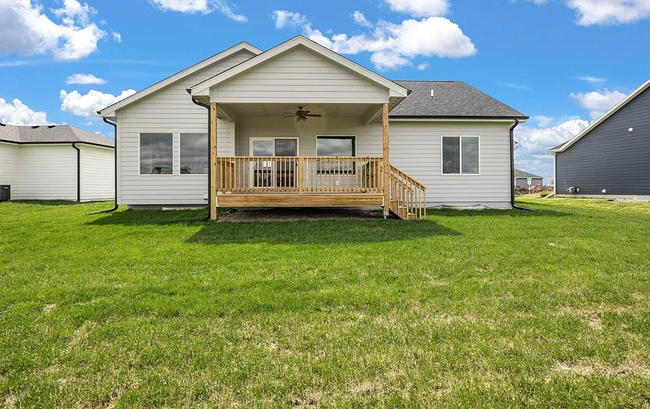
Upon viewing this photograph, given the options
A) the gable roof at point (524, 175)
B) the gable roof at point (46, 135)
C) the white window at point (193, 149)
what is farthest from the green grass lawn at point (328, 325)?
the gable roof at point (524, 175)

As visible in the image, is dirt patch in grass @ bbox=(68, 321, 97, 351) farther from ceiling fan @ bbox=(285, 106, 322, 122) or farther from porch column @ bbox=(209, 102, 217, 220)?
ceiling fan @ bbox=(285, 106, 322, 122)

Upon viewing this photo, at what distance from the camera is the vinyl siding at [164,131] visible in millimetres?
11602

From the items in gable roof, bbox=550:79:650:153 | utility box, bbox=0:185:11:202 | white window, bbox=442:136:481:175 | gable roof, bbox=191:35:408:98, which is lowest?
utility box, bbox=0:185:11:202

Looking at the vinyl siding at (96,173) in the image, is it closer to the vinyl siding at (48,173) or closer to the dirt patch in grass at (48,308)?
the vinyl siding at (48,173)

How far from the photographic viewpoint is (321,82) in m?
8.93

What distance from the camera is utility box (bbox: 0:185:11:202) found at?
17.6 metres

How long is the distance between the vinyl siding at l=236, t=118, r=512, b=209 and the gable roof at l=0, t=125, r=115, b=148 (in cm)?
1234

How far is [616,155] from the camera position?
2069cm

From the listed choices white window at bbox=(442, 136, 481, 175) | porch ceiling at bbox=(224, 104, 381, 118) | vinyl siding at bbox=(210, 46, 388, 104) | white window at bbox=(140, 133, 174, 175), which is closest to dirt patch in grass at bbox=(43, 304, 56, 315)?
vinyl siding at bbox=(210, 46, 388, 104)

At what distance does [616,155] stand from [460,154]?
14912 millimetres

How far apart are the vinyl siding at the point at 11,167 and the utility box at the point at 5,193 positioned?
0.16 metres

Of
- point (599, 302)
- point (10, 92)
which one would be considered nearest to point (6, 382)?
point (599, 302)

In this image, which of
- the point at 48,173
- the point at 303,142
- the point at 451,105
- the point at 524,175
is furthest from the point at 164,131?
the point at 524,175

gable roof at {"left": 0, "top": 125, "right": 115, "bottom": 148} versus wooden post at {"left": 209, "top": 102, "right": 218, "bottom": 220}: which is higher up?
gable roof at {"left": 0, "top": 125, "right": 115, "bottom": 148}
